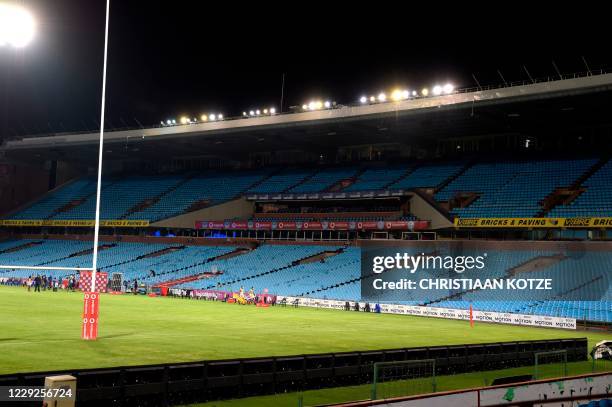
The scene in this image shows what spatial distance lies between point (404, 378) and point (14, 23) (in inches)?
660

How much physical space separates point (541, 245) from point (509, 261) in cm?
233

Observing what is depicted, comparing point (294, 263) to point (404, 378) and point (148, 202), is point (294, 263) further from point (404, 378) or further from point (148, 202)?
point (404, 378)

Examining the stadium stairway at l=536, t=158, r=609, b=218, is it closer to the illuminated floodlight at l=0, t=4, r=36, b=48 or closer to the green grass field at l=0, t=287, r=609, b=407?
the green grass field at l=0, t=287, r=609, b=407

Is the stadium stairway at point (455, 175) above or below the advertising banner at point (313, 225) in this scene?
above

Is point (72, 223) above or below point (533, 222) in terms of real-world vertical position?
above

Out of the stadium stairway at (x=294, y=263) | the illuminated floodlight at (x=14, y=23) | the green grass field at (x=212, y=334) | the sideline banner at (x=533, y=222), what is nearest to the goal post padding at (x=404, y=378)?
the green grass field at (x=212, y=334)

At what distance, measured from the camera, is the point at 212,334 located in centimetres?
2569

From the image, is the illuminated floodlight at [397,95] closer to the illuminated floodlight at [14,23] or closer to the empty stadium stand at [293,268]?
the empty stadium stand at [293,268]

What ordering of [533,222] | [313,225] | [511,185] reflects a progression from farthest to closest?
[313,225]
[511,185]
[533,222]

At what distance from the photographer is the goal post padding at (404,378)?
15.4m

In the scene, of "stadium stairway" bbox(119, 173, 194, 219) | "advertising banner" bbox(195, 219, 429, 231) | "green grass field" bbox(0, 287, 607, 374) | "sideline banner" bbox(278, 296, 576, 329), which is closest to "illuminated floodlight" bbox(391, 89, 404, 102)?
"advertising banner" bbox(195, 219, 429, 231)

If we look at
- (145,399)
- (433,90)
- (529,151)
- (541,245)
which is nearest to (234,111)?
(433,90)

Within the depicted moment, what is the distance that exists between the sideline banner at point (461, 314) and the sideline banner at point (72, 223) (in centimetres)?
2728
